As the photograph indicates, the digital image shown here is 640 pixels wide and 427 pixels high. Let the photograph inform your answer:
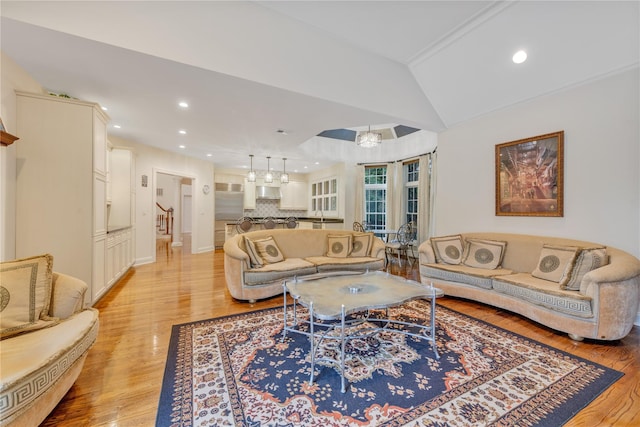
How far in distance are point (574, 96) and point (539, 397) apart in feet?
11.1

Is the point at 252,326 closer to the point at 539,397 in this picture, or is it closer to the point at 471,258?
the point at 539,397

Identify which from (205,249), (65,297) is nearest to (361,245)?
(65,297)

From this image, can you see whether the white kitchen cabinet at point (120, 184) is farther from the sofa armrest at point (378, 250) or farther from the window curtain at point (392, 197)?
the window curtain at point (392, 197)

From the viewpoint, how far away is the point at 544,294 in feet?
8.30

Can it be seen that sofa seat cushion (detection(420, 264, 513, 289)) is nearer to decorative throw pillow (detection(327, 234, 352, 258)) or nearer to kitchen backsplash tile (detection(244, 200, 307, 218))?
decorative throw pillow (detection(327, 234, 352, 258))

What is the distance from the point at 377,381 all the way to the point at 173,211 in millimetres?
9782

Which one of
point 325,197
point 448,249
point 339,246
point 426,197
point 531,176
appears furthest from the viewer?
point 325,197

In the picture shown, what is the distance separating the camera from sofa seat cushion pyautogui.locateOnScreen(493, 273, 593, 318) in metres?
2.30

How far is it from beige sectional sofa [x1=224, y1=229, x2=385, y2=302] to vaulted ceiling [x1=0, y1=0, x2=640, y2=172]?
1.91 m

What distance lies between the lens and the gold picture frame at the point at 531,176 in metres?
3.15

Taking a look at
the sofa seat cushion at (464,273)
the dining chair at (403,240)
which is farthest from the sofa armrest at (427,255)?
the dining chair at (403,240)

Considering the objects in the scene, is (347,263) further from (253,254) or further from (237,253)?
(237,253)

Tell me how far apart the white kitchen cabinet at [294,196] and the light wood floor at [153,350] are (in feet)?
16.5

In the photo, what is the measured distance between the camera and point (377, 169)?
709cm
